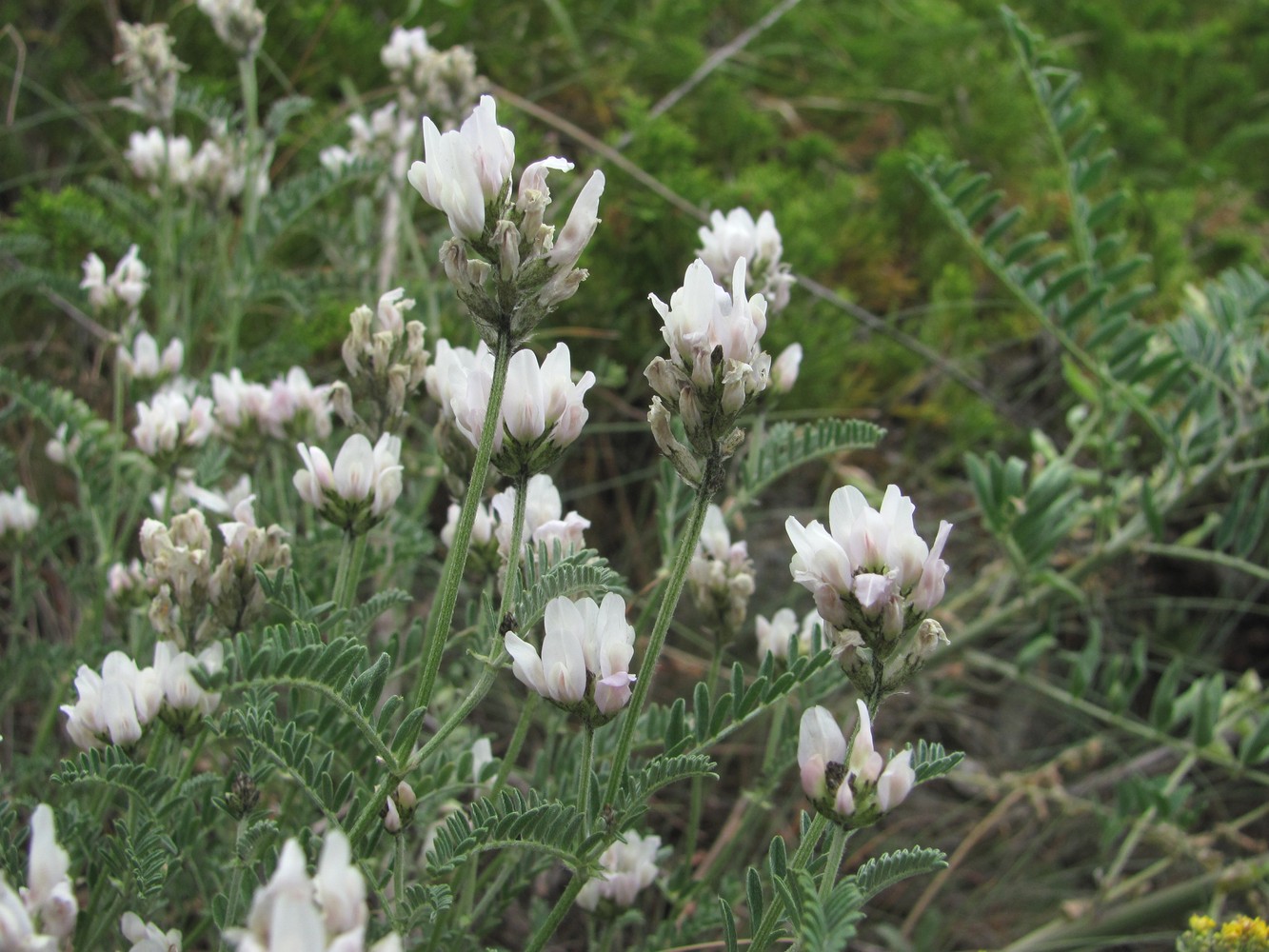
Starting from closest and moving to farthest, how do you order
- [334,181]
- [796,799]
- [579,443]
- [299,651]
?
[299,651]
[334,181]
[796,799]
[579,443]

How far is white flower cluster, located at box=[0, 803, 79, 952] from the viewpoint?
0.73 metres

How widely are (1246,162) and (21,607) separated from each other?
4411 millimetres

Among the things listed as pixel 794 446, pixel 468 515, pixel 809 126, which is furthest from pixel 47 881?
pixel 809 126

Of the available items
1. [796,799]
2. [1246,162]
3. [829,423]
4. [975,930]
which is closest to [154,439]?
[829,423]

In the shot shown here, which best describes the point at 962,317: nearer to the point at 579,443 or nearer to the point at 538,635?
the point at 579,443

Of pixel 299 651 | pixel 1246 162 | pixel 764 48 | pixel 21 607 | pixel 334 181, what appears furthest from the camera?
pixel 1246 162

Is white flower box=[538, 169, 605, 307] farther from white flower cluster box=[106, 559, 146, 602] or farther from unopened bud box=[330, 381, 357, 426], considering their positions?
white flower cluster box=[106, 559, 146, 602]

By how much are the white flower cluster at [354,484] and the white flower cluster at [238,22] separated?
1.18 meters

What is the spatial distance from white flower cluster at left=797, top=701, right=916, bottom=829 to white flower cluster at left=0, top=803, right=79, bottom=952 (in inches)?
22.8

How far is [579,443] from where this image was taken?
9.55 ft

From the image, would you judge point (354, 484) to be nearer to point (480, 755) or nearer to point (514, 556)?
point (514, 556)

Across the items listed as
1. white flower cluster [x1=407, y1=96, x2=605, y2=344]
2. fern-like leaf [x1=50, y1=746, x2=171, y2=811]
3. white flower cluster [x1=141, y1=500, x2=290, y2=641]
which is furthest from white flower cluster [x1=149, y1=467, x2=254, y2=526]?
white flower cluster [x1=407, y1=96, x2=605, y2=344]

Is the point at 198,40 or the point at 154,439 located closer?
the point at 154,439

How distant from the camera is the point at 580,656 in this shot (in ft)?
3.25
